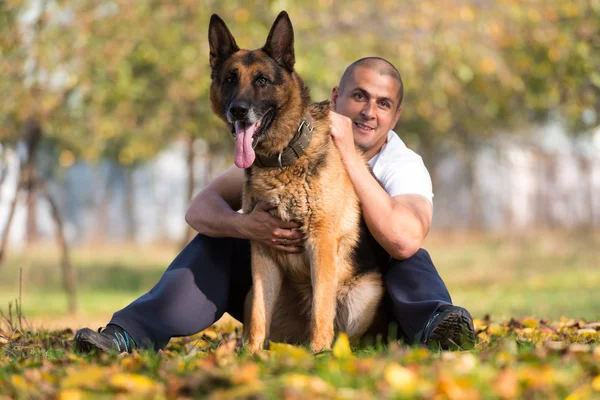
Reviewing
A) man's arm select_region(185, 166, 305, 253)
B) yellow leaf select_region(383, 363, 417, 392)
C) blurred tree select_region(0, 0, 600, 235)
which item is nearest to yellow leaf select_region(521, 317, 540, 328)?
man's arm select_region(185, 166, 305, 253)

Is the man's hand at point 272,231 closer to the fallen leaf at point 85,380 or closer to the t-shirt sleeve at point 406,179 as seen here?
the t-shirt sleeve at point 406,179

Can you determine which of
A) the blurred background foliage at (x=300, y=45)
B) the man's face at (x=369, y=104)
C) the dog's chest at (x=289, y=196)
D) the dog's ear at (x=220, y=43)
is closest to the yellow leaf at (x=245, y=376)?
the dog's chest at (x=289, y=196)

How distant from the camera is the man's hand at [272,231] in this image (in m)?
4.09

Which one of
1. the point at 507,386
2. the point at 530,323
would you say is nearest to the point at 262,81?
the point at 507,386

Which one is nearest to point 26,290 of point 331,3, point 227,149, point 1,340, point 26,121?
point 26,121

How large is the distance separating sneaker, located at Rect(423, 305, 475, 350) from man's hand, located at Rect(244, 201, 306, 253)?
87 centimetres

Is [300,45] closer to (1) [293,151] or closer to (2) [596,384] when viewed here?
(1) [293,151]

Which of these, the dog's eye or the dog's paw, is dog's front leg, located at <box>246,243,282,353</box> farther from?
the dog's eye

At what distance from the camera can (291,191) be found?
161 inches

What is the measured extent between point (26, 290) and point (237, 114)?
1288 centimetres

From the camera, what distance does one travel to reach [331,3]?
467 inches

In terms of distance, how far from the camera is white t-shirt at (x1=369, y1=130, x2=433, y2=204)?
4.54 metres

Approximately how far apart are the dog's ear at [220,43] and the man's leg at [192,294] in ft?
3.64

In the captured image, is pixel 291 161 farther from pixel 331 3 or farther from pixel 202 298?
pixel 331 3
